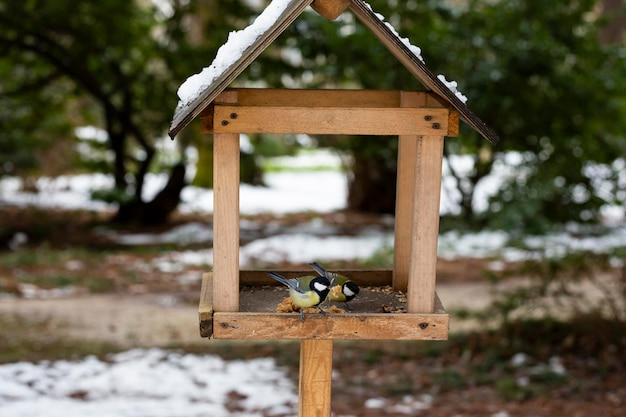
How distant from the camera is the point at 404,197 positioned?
280cm

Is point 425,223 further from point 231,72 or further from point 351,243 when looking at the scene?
point 351,243

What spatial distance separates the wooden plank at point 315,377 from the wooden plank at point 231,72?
90 centimetres

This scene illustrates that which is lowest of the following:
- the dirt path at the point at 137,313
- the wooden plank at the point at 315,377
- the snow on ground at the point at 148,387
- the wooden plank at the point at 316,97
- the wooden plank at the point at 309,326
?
the snow on ground at the point at 148,387

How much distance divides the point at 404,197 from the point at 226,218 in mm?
789

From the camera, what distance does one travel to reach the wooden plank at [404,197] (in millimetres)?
2678

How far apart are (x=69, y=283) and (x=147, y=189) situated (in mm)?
8531

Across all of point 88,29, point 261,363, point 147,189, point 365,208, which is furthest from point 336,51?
point 147,189

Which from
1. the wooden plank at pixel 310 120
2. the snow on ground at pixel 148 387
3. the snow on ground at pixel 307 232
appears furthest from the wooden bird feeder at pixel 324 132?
the snow on ground at pixel 307 232

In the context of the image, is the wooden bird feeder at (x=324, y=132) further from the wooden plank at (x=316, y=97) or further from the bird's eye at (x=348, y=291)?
the wooden plank at (x=316, y=97)

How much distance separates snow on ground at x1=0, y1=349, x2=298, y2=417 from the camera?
16.1ft

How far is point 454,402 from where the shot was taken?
17.1ft

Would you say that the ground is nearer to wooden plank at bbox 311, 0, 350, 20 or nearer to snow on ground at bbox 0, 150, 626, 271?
snow on ground at bbox 0, 150, 626, 271

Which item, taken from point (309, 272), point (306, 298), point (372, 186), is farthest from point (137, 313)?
point (372, 186)

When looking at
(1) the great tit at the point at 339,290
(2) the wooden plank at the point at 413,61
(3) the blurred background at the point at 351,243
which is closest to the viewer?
(2) the wooden plank at the point at 413,61
